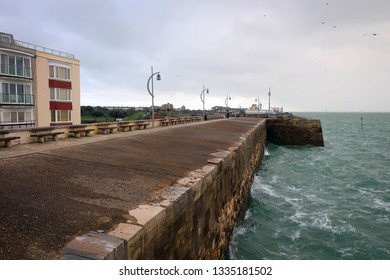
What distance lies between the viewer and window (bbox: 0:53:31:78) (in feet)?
72.2

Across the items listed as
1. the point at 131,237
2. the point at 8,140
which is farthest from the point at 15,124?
the point at 131,237

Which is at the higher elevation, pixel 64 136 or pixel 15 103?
pixel 15 103

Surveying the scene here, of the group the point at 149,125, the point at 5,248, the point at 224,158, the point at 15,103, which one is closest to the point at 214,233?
the point at 224,158

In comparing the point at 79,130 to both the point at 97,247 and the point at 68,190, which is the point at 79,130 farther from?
the point at 97,247

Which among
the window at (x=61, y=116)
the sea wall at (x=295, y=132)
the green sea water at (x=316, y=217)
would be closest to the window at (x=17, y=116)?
the window at (x=61, y=116)

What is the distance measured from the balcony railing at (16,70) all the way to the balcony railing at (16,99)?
4.95ft

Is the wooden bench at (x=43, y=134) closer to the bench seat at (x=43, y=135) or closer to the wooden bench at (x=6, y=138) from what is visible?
the bench seat at (x=43, y=135)

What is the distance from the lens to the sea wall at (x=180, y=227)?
10.4 feet

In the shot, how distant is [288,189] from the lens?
1627cm

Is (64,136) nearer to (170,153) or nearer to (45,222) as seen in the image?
(170,153)

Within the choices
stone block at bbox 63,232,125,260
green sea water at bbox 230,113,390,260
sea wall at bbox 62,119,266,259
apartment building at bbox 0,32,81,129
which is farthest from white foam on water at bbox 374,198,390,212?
apartment building at bbox 0,32,81,129

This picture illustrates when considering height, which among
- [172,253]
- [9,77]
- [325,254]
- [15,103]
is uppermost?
[9,77]

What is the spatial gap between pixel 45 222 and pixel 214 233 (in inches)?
169

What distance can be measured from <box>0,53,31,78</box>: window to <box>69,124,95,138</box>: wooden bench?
14.5m
